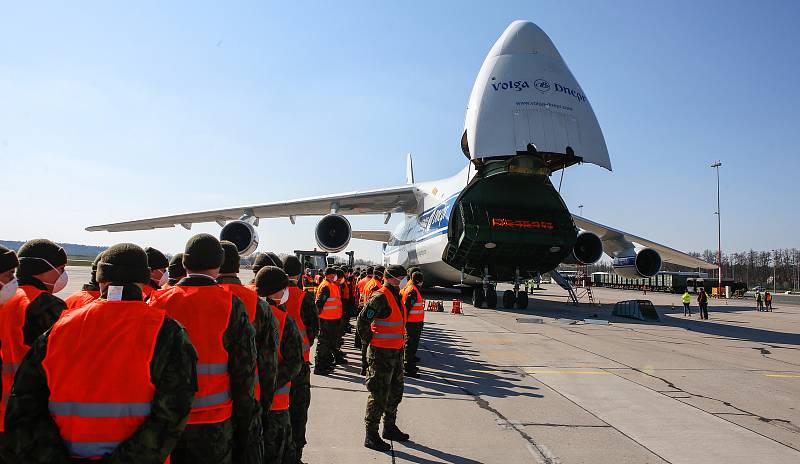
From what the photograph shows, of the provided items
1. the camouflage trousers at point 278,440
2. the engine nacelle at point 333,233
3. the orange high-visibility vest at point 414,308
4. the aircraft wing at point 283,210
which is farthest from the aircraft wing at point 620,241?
the camouflage trousers at point 278,440

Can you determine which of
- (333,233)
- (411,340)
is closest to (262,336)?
(411,340)

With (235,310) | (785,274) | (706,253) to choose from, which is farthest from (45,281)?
(706,253)

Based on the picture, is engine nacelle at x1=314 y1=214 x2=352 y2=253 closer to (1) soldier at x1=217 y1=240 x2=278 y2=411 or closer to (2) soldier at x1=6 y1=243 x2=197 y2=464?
(1) soldier at x1=217 y1=240 x2=278 y2=411

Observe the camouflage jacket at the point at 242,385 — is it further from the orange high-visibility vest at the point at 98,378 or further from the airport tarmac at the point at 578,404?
the airport tarmac at the point at 578,404

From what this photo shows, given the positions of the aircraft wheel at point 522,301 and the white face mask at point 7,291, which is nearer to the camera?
the white face mask at point 7,291

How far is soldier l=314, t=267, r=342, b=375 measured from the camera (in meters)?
8.14

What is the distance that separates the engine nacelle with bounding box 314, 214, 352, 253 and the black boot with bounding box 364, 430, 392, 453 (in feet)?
39.6

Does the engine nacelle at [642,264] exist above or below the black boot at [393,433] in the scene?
above

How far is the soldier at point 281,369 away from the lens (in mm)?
3412

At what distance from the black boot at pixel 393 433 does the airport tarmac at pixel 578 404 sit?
0.09m

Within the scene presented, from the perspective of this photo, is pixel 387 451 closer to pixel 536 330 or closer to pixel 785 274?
pixel 536 330

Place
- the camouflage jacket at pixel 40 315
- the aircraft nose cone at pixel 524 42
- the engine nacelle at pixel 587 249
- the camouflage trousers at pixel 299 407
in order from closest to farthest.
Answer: the camouflage jacket at pixel 40 315, the camouflage trousers at pixel 299 407, the aircraft nose cone at pixel 524 42, the engine nacelle at pixel 587 249

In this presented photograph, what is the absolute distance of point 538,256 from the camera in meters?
18.8

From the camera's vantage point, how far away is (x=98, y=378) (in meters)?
2.03
